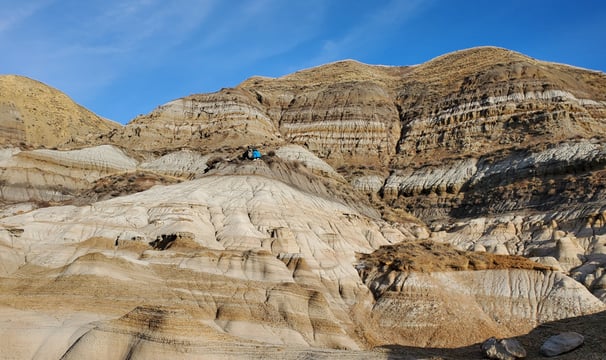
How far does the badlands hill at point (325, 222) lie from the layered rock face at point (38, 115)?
124cm

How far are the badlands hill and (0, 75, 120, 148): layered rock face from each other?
1.24 metres

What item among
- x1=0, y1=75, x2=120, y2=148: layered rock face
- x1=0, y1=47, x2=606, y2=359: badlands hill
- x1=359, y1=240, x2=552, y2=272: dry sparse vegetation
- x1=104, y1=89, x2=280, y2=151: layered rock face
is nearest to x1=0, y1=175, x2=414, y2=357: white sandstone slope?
x1=0, y1=47, x2=606, y2=359: badlands hill

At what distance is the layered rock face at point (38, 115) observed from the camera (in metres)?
121

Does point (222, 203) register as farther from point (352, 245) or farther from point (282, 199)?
point (352, 245)

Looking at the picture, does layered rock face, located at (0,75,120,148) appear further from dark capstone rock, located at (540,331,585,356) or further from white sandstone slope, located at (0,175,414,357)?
dark capstone rock, located at (540,331,585,356)

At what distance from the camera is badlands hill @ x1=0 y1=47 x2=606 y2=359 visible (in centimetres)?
3275

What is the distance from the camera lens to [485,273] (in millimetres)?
46062

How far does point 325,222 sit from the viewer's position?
5741 centimetres

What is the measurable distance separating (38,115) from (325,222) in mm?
96356

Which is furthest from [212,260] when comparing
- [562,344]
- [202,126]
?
[202,126]

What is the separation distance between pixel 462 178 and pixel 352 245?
32364mm

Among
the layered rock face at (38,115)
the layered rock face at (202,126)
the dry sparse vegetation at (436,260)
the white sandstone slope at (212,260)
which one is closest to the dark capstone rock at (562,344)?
the white sandstone slope at (212,260)

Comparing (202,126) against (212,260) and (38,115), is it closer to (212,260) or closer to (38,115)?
(38,115)

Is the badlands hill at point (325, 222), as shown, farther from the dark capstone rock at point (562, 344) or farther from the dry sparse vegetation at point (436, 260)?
the dark capstone rock at point (562, 344)
